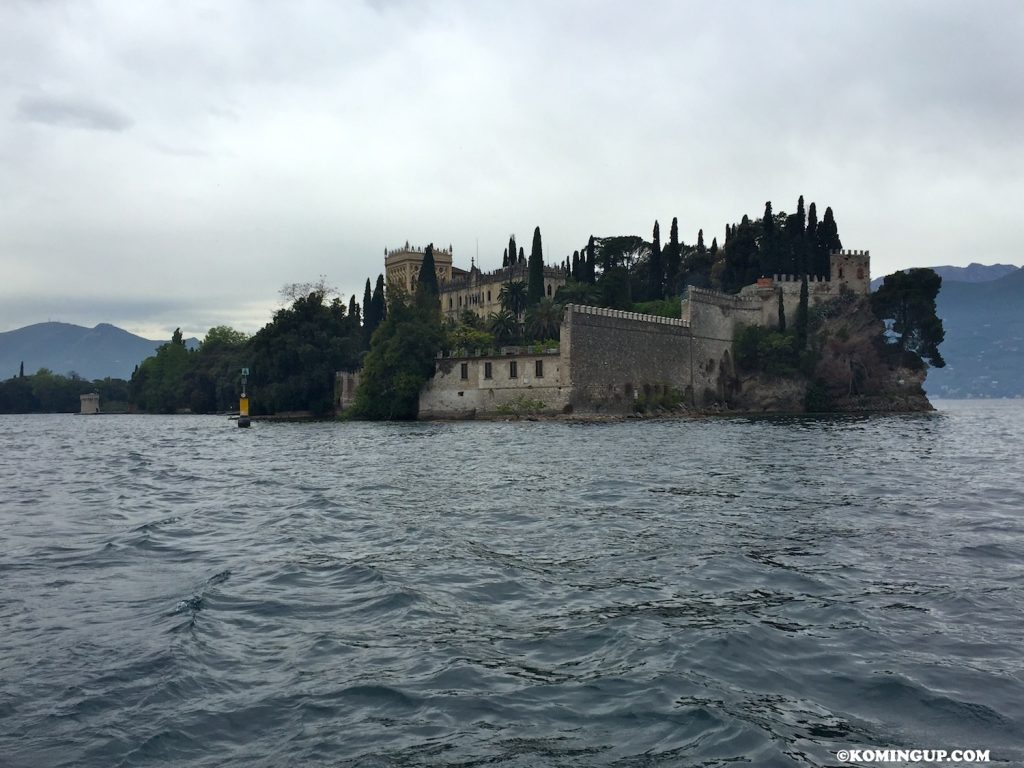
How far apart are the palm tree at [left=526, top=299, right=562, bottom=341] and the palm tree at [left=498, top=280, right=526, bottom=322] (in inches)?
497

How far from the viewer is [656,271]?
6612 centimetres

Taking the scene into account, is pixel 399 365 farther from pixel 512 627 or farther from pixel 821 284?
pixel 512 627

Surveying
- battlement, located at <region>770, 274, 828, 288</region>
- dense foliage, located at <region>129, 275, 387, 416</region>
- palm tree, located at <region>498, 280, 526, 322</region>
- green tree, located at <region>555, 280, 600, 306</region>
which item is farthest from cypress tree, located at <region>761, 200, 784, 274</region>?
dense foliage, located at <region>129, 275, 387, 416</region>

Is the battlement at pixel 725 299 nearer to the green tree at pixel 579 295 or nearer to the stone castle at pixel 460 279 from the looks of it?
the green tree at pixel 579 295

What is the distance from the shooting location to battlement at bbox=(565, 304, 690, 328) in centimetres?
4981

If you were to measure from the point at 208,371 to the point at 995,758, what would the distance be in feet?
286

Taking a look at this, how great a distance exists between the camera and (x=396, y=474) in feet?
64.7

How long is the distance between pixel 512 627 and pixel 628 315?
47027 millimetres

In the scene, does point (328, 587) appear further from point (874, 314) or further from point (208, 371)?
point (208, 371)

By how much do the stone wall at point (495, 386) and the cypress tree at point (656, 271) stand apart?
62.5ft

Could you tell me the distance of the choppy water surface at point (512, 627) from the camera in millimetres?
4859

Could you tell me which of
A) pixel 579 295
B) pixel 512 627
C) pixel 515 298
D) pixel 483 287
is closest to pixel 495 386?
pixel 579 295

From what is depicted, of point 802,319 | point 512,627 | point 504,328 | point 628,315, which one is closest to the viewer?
point 512,627

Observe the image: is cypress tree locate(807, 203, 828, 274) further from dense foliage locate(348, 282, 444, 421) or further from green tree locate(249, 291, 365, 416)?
green tree locate(249, 291, 365, 416)
